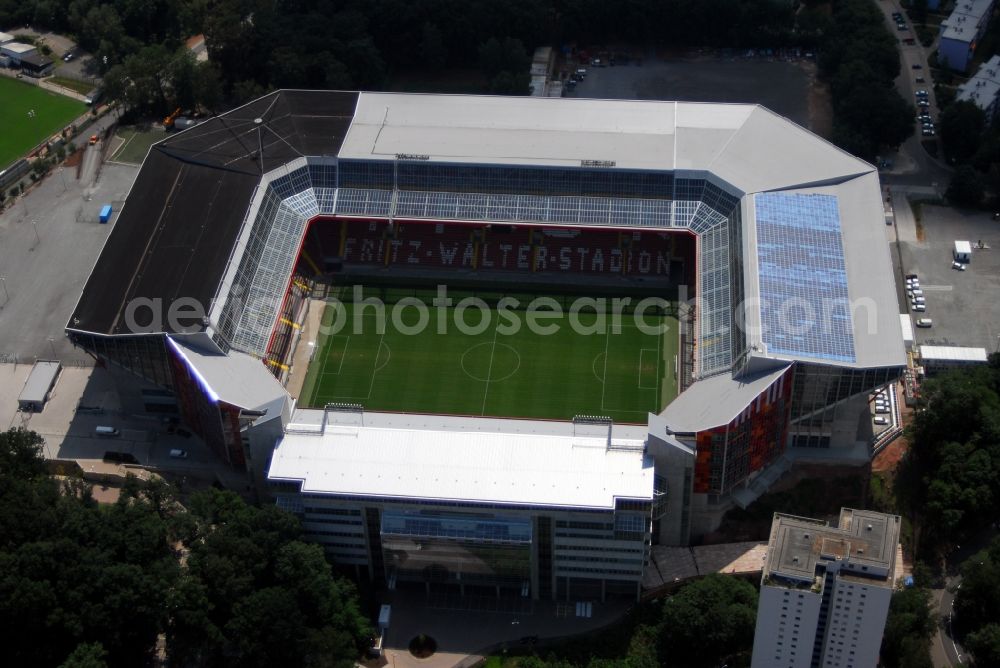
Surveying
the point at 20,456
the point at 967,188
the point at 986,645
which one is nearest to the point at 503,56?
the point at 967,188

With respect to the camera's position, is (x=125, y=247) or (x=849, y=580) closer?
(x=849, y=580)

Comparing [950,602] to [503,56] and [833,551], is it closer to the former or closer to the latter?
[833,551]

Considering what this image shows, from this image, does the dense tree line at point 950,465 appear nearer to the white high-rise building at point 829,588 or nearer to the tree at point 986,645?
the tree at point 986,645

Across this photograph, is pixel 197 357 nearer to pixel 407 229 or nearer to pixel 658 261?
pixel 407 229

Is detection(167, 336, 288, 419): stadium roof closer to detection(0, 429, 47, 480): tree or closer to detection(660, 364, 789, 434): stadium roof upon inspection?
detection(0, 429, 47, 480): tree

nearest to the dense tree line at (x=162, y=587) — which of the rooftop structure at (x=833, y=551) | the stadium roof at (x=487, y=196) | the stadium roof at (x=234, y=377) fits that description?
the stadium roof at (x=234, y=377)

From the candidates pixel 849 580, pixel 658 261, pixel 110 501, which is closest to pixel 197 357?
pixel 110 501
